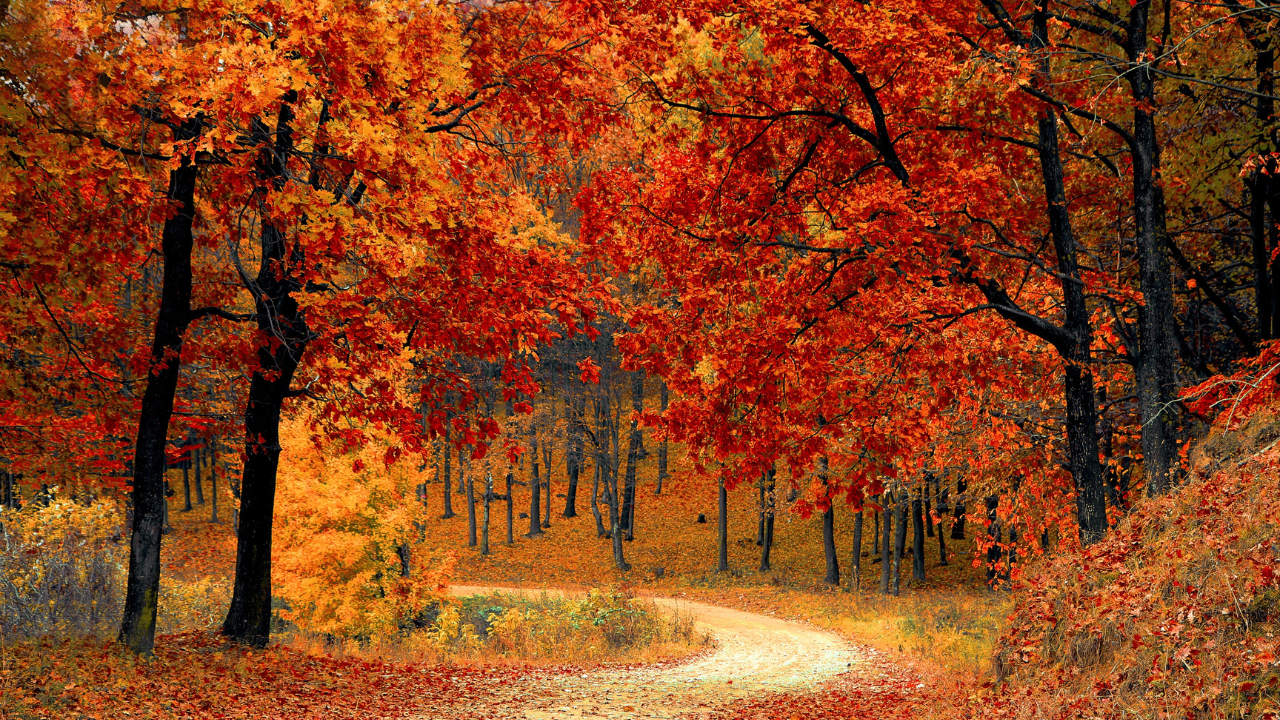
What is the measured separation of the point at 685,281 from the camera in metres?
8.75

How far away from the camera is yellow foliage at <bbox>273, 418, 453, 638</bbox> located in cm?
1823

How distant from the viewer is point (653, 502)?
4259 cm

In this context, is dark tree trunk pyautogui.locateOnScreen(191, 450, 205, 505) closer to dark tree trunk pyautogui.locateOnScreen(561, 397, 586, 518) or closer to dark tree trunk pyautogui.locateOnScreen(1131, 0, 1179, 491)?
dark tree trunk pyautogui.locateOnScreen(561, 397, 586, 518)

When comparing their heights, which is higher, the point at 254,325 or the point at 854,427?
the point at 254,325

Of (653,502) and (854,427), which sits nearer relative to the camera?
(854,427)

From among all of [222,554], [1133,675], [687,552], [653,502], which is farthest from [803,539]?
[1133,675]

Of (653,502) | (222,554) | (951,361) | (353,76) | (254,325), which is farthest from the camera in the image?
(653,502)

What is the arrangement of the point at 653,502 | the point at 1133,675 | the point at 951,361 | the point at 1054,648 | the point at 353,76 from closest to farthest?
the point at 1133,675, the point at 353,76, the point at 1054,648, the point at 951,361, the point at 653,502

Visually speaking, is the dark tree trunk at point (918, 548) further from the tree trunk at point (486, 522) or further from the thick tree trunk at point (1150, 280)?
the thick tree trunk at point (1150, 280)

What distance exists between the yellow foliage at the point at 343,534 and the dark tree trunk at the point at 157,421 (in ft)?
28.1

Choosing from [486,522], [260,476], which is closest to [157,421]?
[260,476]

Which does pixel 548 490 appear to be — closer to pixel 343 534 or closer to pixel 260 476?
pixel 343 534

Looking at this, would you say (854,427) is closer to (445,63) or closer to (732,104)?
(732,104)

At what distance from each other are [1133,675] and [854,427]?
339cm
